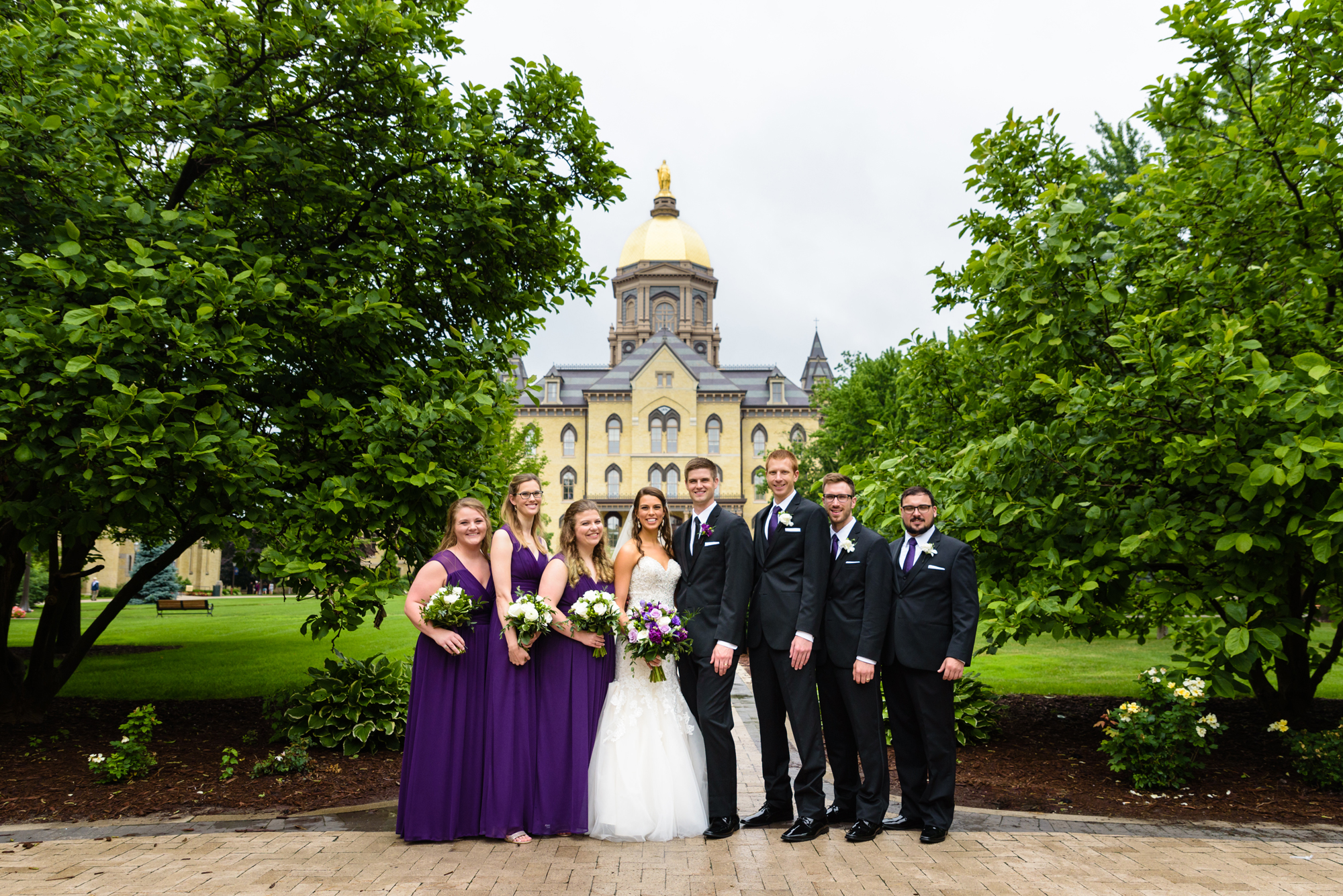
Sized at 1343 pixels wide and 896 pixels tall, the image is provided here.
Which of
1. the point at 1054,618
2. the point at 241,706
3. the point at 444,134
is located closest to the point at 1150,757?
the point at 1054,618

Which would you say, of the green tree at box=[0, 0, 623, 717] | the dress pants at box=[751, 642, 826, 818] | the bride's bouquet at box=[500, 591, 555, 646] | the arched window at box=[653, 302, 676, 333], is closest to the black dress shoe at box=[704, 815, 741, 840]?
the dress pants at box=[751, 642, 826, 818]

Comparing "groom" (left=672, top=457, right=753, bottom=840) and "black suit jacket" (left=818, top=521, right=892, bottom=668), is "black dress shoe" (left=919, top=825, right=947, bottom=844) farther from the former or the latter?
"groom" (left=672, top=457, right=753, bottom=840)

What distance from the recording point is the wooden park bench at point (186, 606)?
27.3 m

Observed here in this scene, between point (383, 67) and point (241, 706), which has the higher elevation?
point (383, 67)

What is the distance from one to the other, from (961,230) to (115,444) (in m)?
6.99

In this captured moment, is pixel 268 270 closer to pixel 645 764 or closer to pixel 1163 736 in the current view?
pixel 645 764

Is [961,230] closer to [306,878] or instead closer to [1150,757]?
[1150,757]

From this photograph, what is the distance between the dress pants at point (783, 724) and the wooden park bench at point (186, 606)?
2685cm

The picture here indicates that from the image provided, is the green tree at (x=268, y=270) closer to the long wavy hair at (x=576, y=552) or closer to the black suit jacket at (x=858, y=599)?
the long wavy hair at (x=576, y=552)

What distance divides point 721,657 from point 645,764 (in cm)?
80

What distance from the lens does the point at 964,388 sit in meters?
8.05

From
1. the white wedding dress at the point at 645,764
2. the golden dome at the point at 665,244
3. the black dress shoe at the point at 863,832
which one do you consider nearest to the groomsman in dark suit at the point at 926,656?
the black dress shoe at the point at 863,832

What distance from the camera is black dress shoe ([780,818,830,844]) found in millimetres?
5012

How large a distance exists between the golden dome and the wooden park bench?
50988 mm
